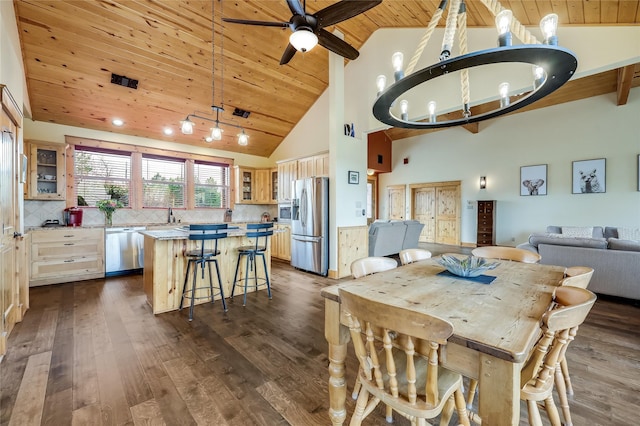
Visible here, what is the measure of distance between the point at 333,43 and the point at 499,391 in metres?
3.14

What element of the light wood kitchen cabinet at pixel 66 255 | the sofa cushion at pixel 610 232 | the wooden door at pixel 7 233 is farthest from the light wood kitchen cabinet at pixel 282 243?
the sofa cushion at pixel 610 232

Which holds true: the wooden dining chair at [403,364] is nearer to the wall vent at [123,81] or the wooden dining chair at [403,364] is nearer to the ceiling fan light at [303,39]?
the ceiling fan light at [303,39]

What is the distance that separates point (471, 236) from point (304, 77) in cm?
652

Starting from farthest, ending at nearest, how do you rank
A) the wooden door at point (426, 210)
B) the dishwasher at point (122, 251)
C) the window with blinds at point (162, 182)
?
the wooden door at point (426, 210)
the window with blinds at point (162, 182)
the dishwasher at point (122, 251)

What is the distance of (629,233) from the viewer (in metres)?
5.48

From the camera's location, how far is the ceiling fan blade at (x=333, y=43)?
267 cm

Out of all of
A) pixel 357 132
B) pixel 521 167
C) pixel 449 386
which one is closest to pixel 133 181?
pixel 357 132

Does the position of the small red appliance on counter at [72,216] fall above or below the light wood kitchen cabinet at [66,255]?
above

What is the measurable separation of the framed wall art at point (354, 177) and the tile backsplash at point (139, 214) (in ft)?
9.65

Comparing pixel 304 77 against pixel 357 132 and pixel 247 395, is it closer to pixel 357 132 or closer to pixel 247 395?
pixel 357 132

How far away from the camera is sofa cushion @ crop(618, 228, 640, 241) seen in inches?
213

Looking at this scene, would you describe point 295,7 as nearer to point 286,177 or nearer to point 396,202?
point 286,177

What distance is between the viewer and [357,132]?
17.0 ft

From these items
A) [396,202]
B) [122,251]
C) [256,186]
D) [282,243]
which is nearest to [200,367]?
[122,251]
